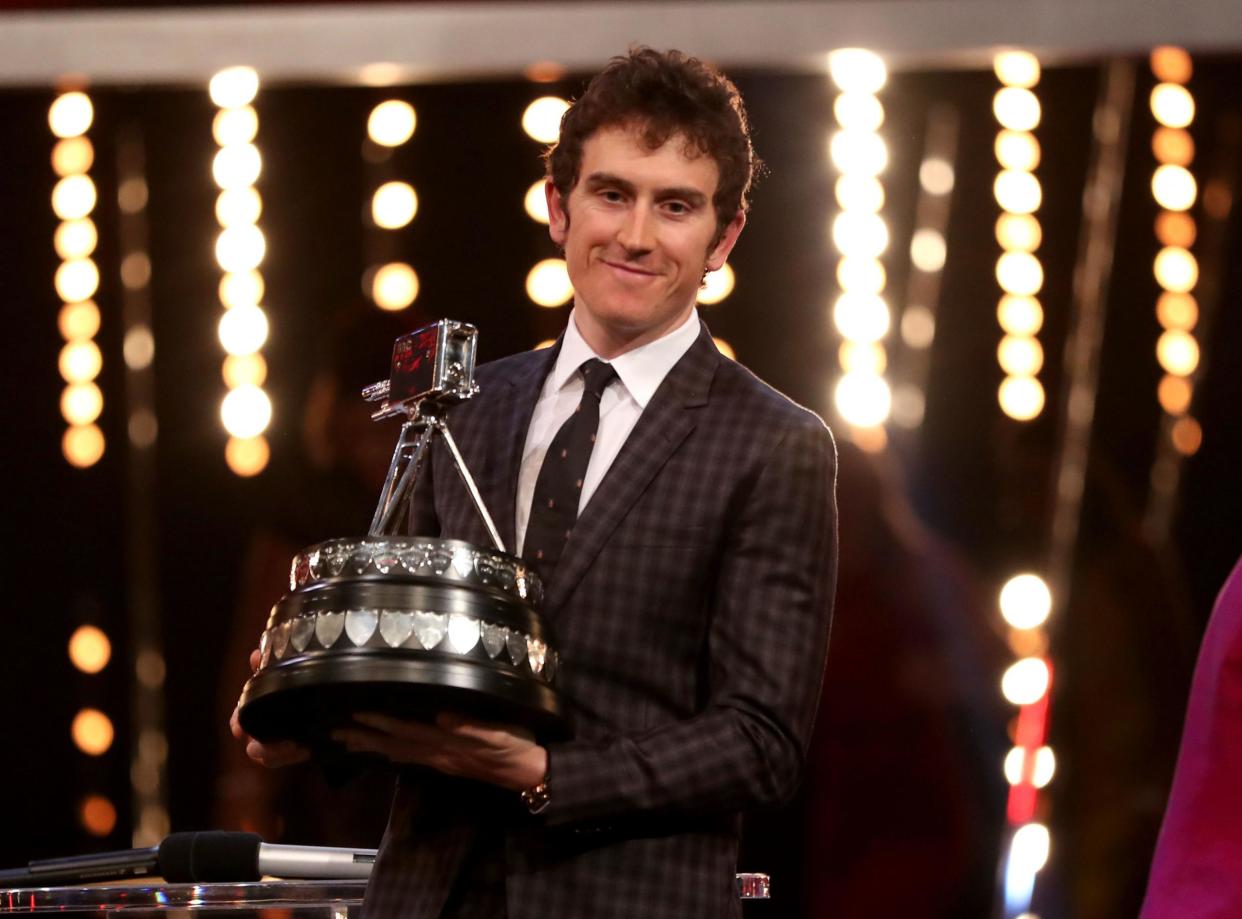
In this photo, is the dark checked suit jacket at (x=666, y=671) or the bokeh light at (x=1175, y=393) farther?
the bokeh light at (x=1175, y=393)

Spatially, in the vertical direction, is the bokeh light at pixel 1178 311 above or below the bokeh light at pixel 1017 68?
below

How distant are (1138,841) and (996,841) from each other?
27 cm

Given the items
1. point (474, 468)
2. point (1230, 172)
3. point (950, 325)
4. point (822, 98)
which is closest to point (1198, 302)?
point (1230, 172)

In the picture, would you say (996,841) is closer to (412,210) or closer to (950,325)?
(950,325)

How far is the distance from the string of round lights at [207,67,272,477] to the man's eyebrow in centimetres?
183

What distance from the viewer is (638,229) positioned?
156cm

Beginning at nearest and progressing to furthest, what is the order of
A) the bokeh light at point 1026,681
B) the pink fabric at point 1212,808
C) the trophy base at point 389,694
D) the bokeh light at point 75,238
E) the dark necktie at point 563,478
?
the pink fabric at point 1212,808 → the trophy base at point 389,694 → the dark necktie at point 563,478 → the bokeh light at point 1026,681 → the bokeh light at point 75,238

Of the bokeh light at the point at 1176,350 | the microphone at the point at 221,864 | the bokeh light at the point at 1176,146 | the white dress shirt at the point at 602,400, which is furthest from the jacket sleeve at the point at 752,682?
the bokeh light at the point at 1176,146

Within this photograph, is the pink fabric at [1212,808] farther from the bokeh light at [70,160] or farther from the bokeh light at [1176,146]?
the bokeh light at [70,160]

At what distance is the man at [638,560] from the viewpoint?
1.42m

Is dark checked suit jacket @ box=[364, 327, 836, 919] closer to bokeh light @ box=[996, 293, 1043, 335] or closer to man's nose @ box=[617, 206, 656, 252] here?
man's nose @ box=[617, 206, 656, 252]

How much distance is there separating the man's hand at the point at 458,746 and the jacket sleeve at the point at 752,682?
1.1 inches

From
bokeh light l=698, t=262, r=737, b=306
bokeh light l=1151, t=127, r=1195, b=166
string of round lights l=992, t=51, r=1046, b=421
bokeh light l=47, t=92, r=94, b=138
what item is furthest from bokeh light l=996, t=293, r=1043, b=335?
bokeh light l=47, t=92, r=94, b=138

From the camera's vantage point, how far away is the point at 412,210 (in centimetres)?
336
